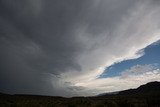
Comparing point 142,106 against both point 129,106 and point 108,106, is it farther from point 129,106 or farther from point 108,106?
point 108,106

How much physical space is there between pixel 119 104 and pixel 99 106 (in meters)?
3.66

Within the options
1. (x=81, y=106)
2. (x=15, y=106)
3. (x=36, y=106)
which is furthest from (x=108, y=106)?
(x=15, y=106)

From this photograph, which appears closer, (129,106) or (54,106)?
(129,106)

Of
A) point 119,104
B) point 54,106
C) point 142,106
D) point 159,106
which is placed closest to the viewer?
point 159,106

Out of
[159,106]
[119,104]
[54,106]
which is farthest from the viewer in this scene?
[54,106]

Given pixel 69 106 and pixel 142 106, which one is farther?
pixel 69 106

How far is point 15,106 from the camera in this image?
132ft

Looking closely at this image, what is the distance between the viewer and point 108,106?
117 feet

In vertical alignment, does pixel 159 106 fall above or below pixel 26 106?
below

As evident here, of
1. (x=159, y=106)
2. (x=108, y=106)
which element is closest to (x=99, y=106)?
(x=108, y=106)

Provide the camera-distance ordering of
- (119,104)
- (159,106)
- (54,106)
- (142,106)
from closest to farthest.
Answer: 1. (159,106)
2. (142,106)
3. (119,104)
4. (54,106)

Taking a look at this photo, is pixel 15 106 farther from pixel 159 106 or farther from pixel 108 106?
pixel 159 106

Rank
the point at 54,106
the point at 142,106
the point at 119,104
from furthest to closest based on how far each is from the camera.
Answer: the point at 54,106 < the point at 119,104 < the point at 142,106

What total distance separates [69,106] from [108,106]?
6.92 m
